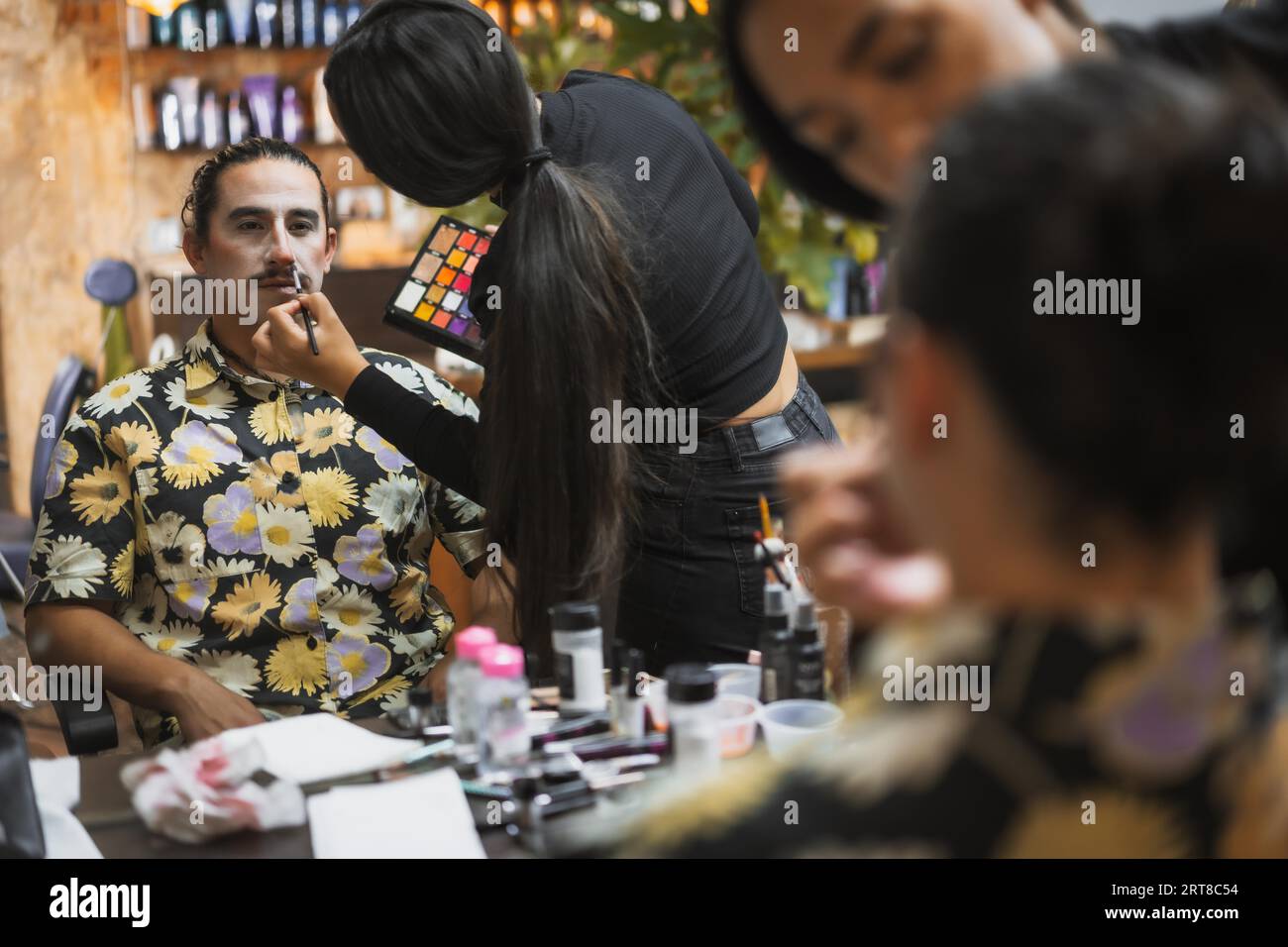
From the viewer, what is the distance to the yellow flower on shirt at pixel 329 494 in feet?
6.19

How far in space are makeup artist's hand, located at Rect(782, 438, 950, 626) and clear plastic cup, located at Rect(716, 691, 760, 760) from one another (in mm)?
510

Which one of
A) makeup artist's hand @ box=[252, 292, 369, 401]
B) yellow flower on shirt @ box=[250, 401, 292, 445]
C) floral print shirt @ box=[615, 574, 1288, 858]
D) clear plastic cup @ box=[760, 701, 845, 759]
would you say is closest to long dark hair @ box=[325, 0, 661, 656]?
makeup artist's hand @ box=[252, 292, 369, 401]

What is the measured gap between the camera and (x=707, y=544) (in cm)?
159

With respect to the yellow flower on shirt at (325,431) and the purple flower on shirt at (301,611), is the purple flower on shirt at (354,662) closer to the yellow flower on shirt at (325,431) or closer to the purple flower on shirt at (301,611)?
the purple flower on shirt at (301,611)

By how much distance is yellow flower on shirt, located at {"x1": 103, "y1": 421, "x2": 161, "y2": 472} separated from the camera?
1.82 meters

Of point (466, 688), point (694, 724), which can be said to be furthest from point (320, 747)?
point (694, 724)

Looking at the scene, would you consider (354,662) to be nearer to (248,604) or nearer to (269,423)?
(248,604)

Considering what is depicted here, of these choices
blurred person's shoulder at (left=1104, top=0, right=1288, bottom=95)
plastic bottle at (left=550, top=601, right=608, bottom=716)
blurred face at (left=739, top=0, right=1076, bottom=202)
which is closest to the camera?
blurred face at (left=739, top=0, right=1076, bottom=202)

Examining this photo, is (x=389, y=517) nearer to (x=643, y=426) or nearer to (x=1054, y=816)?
(x=643, y=426)

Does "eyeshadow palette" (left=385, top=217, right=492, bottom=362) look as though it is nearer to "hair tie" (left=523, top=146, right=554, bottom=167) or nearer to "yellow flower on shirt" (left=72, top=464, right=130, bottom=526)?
"hair tie" (left=523, top=146, right=554, bottom=167)

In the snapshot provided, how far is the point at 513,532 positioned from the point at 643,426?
0.21 metres

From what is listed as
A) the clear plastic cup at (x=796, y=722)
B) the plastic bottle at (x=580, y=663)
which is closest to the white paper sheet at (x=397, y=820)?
the plastic bottle at (x=580, y=663)

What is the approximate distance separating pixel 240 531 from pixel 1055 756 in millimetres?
1445

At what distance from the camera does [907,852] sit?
655 millimetres
